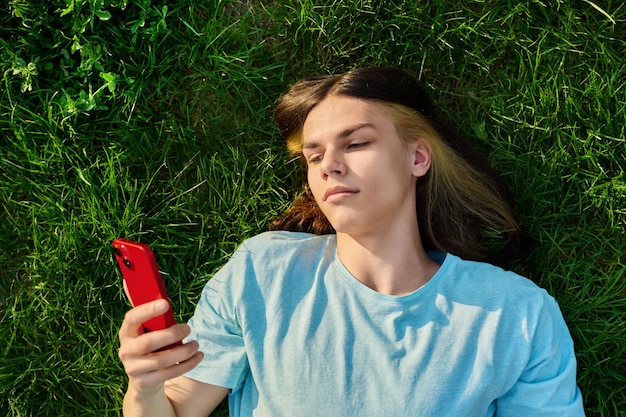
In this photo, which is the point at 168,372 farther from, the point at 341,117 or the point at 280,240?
the point at 341,117

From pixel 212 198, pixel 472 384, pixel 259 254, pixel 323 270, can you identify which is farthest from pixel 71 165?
→ pixel 472 384

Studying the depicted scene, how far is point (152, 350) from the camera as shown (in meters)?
2.32

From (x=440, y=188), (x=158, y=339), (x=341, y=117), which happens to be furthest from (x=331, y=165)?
(x=158, y=339)

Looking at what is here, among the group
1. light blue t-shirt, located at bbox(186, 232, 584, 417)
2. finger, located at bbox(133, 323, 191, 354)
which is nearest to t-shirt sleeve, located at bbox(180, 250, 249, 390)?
light blue t-shirt, located at bbox(186, 232, 584, 417)

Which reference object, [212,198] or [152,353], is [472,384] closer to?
[152,353]

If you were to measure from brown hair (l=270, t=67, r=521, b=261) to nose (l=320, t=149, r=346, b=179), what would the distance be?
1.11 feet

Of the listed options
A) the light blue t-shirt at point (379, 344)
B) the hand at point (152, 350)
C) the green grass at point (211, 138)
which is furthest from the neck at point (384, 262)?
the hand at point (152, 350)

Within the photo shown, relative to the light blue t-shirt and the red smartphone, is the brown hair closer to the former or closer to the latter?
the light blue t-shirt

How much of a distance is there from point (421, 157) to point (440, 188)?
0.27 meters

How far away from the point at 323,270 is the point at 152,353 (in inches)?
36.9

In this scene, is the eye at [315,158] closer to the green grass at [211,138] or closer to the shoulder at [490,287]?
the green grass at [211,138]

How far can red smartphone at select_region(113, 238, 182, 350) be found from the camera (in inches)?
89.4

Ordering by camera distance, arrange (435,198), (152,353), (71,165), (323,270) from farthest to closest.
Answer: (71,165)
(435,198)
(323,270)
(152,353)

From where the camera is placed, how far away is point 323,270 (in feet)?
9.95
